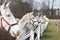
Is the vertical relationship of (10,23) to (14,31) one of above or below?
above

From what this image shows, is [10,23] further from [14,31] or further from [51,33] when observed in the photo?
[51,33]

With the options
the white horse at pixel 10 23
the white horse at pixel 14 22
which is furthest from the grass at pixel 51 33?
the white horse at pixel 10 23

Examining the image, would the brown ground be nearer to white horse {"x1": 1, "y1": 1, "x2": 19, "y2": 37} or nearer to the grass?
white horse {"x1": 1, "y1": 1, "x2": 19, "y2": 37}

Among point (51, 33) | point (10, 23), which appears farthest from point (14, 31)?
point (51, 33)

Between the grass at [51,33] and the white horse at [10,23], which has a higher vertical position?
the white horse at [10,23]

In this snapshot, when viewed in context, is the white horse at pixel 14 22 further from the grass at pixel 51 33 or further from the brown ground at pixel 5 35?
the grass at pixel 51 33

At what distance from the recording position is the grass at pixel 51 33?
2936 millimetres

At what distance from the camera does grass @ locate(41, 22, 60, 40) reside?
2936 mm

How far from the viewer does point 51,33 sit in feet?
9.68

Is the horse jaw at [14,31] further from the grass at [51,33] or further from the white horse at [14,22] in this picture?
the grass at [51,33]

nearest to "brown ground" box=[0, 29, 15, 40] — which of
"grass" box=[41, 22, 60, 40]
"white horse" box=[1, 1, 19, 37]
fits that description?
"white horse" box=[1, 1, 19, 37]

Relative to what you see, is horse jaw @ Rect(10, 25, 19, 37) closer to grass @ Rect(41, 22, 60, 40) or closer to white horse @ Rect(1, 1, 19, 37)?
white horse @ Rect(1, 1, 19, 37)

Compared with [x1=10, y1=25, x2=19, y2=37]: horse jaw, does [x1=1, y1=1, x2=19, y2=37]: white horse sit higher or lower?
higher

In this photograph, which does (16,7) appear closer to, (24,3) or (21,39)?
(24,3)
